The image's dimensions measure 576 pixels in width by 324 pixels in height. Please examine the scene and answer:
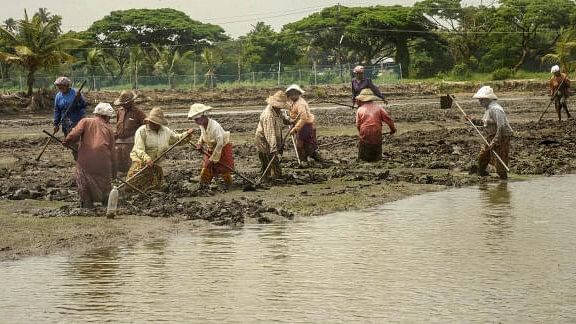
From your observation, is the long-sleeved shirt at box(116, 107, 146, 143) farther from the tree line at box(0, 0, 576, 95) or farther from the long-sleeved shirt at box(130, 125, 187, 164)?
the tree line at box(0, 0, 576, 95)

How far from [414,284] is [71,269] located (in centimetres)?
304

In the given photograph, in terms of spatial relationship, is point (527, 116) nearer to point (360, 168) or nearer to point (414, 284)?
point (360, 168)

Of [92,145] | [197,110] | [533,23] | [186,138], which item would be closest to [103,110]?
[92,145]

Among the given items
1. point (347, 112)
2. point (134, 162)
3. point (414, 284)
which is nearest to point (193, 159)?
point (134, 162)

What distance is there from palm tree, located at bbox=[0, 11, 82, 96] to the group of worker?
26486 millimetres

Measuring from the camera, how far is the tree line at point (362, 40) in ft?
208

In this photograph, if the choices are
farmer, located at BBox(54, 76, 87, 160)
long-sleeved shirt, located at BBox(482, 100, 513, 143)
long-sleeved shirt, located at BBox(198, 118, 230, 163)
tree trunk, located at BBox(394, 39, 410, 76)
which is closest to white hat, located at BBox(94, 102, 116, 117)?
long-sleeved shirt, located at BBox(198, 118, 230, 163)

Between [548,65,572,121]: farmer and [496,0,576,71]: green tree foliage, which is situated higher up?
[496,0,576,71]: green tree foliage

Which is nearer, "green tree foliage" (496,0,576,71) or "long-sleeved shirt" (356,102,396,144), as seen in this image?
"long-sleeved shirt" (356,102,396,144)

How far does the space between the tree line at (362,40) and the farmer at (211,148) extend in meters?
44.2

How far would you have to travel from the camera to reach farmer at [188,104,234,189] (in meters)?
13.3

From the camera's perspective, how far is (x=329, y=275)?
841 centimetres

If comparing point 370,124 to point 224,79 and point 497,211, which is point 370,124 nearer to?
point 497,211

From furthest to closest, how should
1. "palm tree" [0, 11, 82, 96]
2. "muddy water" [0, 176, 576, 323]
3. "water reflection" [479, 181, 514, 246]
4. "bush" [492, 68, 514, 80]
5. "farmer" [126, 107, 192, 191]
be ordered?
"bush" [492, 68, 514, 80] < "palm tree" [0, 11, 82, 96] < "farmer" [126, 107, 192, 191] < "water reflection" [479, 181, 514, 246] < "muddy water" [0, 176, 576, 323]
